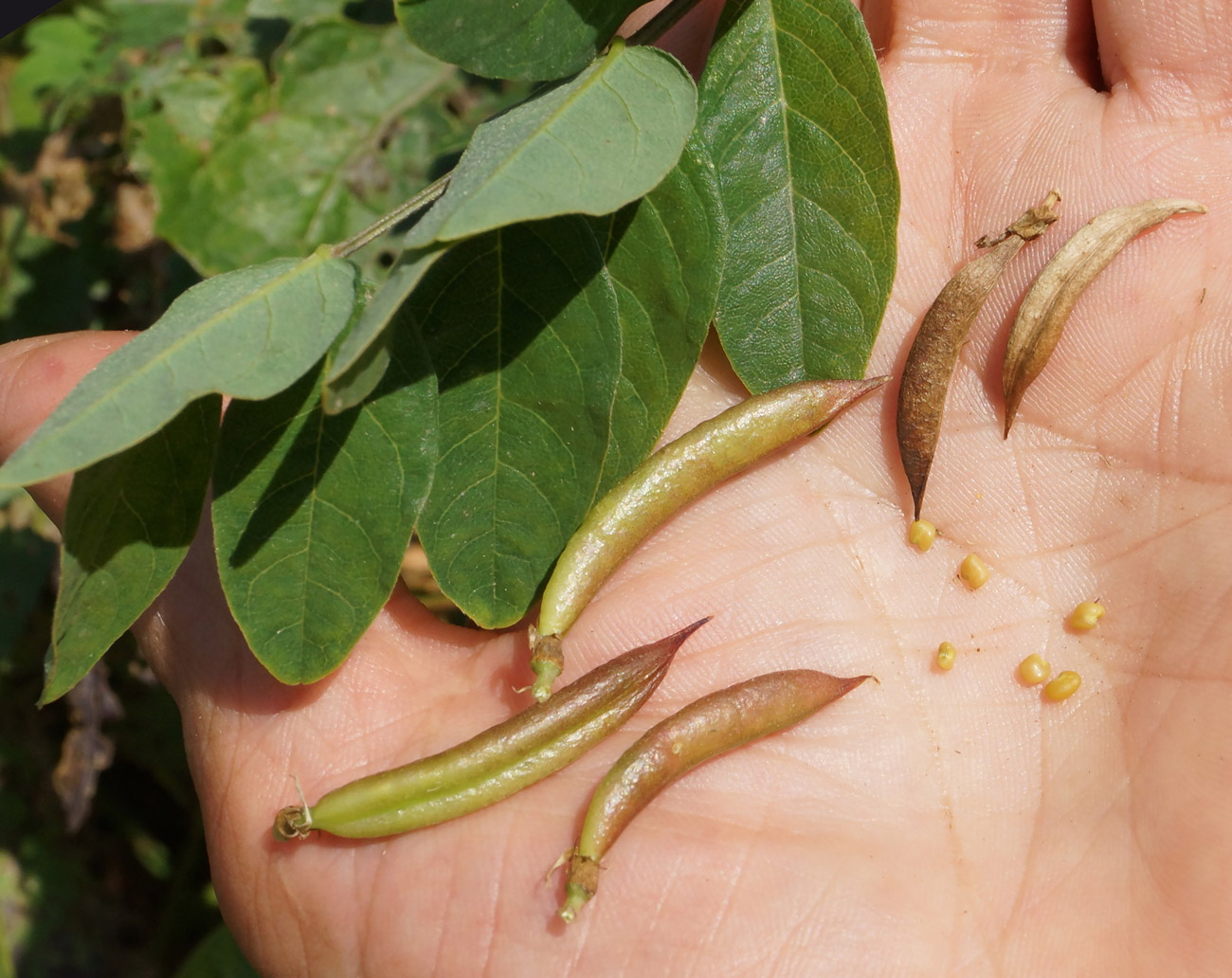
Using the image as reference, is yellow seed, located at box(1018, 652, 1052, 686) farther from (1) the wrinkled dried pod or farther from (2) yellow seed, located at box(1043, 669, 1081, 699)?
(1) the wrinkled dried pod

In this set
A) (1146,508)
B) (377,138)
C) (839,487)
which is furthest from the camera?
(377,138)

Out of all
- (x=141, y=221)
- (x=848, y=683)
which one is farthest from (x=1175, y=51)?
(x=141, y=221)

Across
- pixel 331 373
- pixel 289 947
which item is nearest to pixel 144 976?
pixel 289 947

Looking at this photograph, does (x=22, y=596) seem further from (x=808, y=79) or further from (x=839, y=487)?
(x=808, y=79)

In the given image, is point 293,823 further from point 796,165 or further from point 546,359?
point 796,165

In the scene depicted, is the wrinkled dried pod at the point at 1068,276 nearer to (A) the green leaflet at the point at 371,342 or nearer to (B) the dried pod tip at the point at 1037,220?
(B) the dried pod tip at the point at 1037,220

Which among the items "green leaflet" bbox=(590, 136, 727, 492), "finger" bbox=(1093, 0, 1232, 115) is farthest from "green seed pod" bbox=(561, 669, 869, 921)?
"finger" bbox=(1093, 0, 1232, 115)
